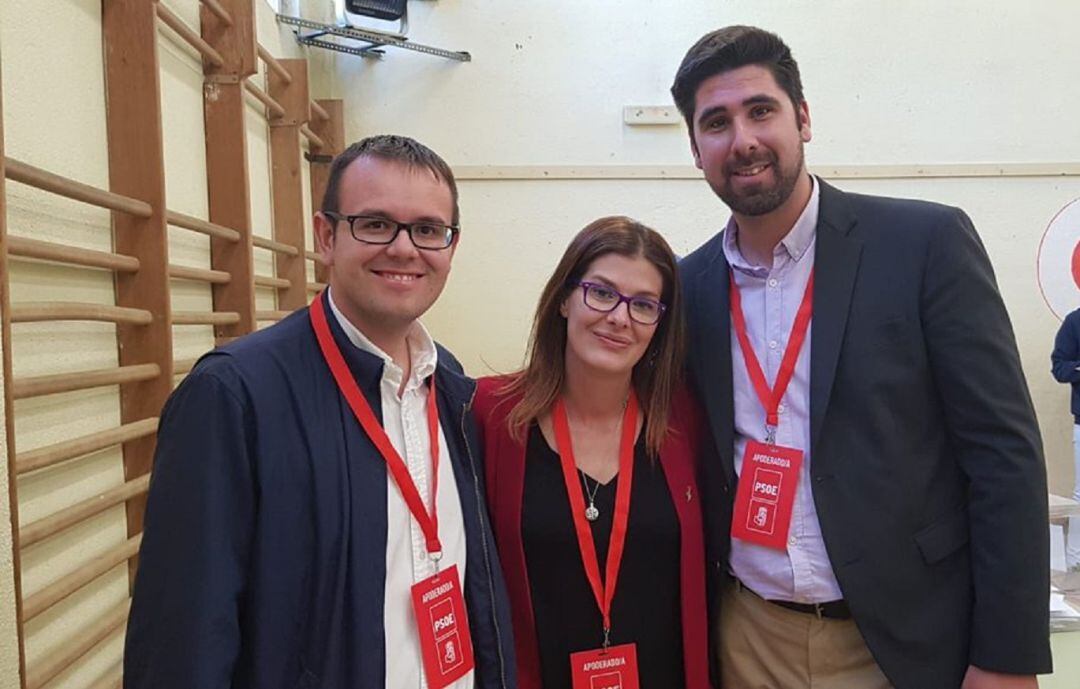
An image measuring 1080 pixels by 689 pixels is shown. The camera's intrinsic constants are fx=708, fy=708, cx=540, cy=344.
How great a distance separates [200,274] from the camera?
2.30 metres

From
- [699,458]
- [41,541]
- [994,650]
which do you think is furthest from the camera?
[41,541]

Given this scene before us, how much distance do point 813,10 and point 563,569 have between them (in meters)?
3.85

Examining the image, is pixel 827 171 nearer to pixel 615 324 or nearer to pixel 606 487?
pixel 615 324

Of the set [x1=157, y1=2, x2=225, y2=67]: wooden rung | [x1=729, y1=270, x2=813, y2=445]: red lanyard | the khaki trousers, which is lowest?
the khaki trousers

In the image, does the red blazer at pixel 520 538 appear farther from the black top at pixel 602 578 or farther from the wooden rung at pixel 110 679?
the wooden rung at pixel 110 679

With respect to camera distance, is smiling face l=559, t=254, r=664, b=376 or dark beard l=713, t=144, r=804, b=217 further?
smiling face l=559, t=254, r=664, b=376

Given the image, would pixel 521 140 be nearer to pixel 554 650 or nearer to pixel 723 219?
pixel 723 219

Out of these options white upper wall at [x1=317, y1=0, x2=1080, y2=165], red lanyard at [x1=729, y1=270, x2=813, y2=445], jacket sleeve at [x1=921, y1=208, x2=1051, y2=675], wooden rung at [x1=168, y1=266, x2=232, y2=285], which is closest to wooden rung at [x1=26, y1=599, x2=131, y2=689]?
wooden rung at [x1=168, y1=266, x2=232, y2=285]

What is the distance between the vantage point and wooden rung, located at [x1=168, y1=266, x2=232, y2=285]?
215 cm

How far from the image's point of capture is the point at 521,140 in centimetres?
400

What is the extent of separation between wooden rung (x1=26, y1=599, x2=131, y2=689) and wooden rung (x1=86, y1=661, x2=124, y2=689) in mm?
83

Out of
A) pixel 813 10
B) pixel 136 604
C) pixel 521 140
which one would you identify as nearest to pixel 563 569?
pixel 136 604

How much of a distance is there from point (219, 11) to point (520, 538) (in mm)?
2138

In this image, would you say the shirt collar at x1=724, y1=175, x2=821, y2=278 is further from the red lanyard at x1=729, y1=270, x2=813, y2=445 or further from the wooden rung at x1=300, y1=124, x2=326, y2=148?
the wooden rung at x1=300, y1=124, x2=326, y2=148
